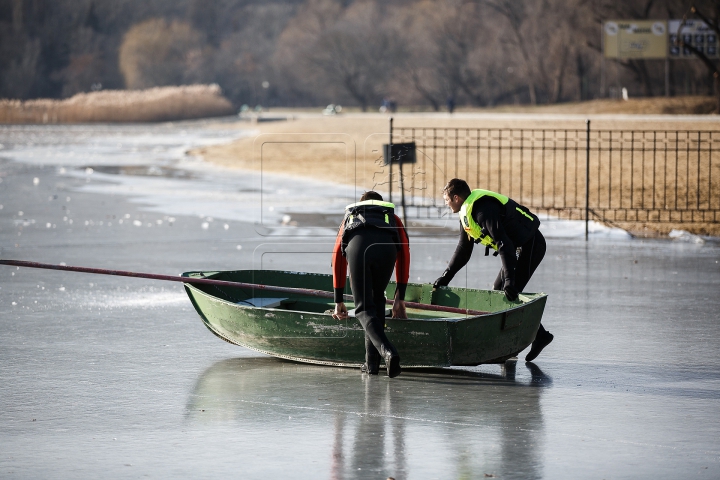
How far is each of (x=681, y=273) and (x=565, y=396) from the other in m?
6.40

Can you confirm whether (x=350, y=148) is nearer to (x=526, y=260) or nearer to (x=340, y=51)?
(x=526, y=260)

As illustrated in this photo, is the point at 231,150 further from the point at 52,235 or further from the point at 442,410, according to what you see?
the point at 442,410

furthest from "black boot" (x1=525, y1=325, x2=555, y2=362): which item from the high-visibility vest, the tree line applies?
the tree line

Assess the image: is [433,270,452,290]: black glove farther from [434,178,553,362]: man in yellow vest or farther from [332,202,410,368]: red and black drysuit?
[332,202,410,368]: red and black drysuit

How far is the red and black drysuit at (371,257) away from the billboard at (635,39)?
53442 mm

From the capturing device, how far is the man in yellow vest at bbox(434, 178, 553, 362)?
830cm

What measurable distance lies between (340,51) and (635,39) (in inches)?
1733

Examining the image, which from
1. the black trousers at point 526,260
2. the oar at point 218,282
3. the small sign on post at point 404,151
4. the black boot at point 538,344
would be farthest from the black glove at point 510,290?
the small sign on post at point 404,151

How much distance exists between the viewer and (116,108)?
76.2 m

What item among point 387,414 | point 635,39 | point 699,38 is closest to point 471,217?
point 387,414

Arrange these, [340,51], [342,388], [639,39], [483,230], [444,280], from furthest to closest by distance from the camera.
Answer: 1. [340,51]
2. [639,39]
3. [444,280]
4. [483,230]
5. [342,388]

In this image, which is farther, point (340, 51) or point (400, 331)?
point (340, 51)

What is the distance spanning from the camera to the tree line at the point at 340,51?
234ft

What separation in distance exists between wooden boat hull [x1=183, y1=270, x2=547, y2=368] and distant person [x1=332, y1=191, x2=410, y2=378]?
0.17 meters
